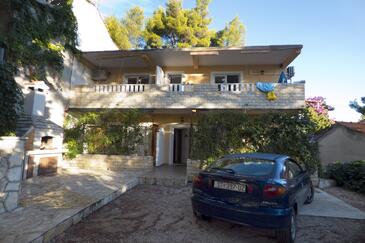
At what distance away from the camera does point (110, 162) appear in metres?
11.2

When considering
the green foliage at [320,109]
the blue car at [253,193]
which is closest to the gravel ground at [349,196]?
the blue car at [253,193]

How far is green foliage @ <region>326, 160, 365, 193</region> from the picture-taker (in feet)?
29.0

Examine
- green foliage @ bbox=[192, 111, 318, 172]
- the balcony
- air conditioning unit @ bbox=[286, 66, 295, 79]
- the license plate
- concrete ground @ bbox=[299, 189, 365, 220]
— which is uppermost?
air conditioning unit @ bbox=[286, 66, 295, 79]

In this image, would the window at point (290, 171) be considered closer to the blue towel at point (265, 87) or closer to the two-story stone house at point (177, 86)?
the two-story stone house at point (177, 86)

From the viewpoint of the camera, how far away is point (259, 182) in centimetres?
399

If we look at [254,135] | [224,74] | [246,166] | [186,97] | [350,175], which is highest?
[224,74]

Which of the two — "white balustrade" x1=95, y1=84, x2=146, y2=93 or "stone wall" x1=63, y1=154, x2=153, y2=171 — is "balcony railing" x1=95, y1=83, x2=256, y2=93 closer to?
"white balustrade" x1=95, y1=84, x2=146, y2=93

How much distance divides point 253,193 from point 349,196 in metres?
6.07

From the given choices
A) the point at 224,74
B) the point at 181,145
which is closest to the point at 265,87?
the point at 224,74

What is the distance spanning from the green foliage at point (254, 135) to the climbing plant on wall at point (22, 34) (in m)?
5.73

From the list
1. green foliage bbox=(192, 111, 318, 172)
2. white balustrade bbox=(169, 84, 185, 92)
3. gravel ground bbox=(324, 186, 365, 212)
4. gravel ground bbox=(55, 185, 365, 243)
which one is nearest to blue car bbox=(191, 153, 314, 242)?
gravel ground bbox=(55, 185, 365, 243)

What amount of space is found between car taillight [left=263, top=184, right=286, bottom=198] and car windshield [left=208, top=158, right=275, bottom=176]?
0.33 meters

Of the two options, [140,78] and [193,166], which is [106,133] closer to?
[193,166]

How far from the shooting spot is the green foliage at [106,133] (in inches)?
453
